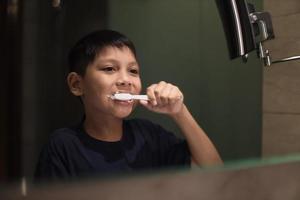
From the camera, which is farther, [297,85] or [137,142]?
[297,85]

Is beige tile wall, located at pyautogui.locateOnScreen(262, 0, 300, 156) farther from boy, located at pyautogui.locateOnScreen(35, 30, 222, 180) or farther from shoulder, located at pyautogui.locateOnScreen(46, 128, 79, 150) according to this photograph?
shoulder, located at pyautogui.locateOnScreen(46, 128, 79, 150)

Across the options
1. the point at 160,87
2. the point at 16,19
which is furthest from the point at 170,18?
the point at 16,19

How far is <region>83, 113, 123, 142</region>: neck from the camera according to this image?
429mm

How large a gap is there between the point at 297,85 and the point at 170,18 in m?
0.29

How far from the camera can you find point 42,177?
371 millimetres

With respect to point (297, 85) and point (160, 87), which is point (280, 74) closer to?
point (297, 85)

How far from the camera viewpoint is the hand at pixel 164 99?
0.45 meters

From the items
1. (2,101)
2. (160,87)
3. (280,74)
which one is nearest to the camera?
(2,101)

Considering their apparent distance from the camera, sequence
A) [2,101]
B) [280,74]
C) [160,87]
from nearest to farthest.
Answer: [2,101] < [160,87] < [280,74]

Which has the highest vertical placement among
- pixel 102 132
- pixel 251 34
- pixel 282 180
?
pixel 251 34

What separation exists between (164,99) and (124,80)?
0.06 meters

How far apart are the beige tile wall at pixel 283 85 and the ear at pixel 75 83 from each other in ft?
1.06

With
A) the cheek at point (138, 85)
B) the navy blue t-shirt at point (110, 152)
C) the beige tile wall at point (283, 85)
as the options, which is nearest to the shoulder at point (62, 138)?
the navy blue t-shirt at point (110, 152)

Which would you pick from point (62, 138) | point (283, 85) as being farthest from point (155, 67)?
point (283, 85)
